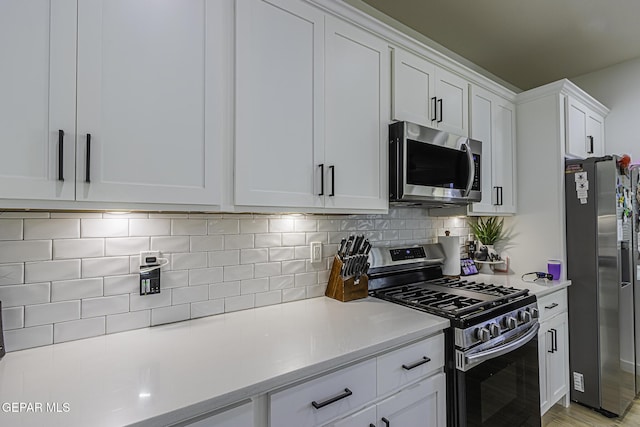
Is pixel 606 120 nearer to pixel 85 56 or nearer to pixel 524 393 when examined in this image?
pixel 524 393

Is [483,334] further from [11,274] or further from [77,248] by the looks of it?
[11,274]

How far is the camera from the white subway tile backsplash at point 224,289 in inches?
57.7

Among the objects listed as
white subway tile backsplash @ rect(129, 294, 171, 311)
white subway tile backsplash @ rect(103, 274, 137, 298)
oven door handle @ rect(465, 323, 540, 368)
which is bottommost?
oven door handle @ rect(465, 323, 540, 368)

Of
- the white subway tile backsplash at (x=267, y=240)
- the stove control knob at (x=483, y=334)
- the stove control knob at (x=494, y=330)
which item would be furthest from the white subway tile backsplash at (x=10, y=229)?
the stove control knob at (x=494, y=330)

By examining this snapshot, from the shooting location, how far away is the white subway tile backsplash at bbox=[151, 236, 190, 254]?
1.33 m

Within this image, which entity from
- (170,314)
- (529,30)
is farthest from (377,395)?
(529,30)

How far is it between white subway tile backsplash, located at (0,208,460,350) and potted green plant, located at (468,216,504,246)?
58.3 inches

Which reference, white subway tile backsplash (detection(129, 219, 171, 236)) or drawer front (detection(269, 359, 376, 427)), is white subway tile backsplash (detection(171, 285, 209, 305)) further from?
drawer front (detection(269, 359, 376, 427))

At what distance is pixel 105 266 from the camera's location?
123cm

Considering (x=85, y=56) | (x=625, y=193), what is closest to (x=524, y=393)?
(x=625, y=193)

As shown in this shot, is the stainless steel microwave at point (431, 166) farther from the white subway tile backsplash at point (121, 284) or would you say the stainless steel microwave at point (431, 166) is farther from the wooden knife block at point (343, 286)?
the white subway tile backsplash at point (121, 284)

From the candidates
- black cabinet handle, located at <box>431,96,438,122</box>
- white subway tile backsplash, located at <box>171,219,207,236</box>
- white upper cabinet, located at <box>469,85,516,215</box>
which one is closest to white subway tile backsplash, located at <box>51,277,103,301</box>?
white subway tile backsplash, located at <box>171,219,207,236</box>

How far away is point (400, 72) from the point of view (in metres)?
1.78

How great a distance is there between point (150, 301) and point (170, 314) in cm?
10
